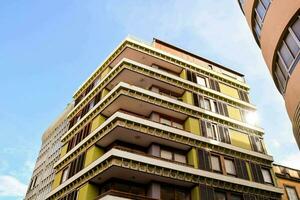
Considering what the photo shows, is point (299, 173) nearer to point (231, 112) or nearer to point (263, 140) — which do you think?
point (263, 140)

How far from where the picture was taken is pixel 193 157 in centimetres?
2547

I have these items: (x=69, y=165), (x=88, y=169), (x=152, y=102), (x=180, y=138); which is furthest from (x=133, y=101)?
(x=69, y=165)

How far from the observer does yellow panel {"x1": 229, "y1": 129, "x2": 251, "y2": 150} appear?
95.7ft

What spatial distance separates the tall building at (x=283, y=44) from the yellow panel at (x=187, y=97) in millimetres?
12573

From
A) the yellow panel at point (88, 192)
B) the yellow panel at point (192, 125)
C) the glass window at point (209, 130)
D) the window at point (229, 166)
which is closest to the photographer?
the yellow panel at point (88, 192)

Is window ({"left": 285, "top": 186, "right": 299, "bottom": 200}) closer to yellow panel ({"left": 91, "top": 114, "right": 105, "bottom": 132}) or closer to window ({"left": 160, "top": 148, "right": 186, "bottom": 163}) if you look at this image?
window ({"left": 160, "top": 148, "right": 186, "bottom": 163})

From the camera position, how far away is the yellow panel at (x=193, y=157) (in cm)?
2509

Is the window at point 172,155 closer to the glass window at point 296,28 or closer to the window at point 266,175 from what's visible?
the window at point 266,175

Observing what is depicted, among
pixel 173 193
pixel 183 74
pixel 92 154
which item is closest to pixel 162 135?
pixel 173 193

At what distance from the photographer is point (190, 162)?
25.4 meters

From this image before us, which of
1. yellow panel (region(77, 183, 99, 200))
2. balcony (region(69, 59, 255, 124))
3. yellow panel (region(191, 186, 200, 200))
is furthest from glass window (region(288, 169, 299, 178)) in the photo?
yellow panel (region(77, 183, 99, 200))

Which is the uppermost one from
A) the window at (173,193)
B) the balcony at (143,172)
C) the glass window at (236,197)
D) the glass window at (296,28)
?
the glass window at (296,28)

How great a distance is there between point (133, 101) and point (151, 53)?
6956 millimetres

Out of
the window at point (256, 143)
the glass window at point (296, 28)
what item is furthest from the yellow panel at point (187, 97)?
the glass window at point (296, 28)
